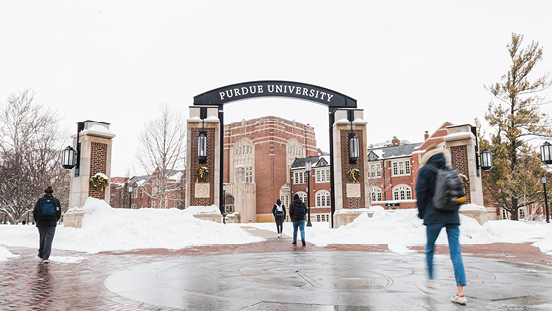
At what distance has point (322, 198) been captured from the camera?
5081 cm

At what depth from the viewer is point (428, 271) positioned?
14.9 feet

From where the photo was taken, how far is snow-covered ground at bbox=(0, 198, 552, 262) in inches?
460

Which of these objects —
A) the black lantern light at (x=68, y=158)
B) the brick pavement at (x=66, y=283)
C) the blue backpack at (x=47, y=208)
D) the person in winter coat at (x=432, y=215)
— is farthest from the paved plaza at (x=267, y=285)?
the black lantern light at (x=68, y=158)

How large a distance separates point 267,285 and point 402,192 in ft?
147

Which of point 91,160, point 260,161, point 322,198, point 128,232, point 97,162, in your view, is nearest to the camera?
point 128,232

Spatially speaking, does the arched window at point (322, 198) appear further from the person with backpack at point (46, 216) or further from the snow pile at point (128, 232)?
the person with backpack at point (46, 216)

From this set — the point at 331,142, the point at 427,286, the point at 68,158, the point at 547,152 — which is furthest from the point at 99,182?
the point at 547,152

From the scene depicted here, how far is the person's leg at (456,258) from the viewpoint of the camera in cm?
397

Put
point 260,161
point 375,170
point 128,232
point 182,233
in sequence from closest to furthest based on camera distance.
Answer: point 128,232 → point 182,233 → point 375,170 → point 260,161

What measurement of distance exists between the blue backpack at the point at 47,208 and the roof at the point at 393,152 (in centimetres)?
4357

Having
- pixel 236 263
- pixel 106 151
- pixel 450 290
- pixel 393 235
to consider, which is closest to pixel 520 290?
pixel 450 290

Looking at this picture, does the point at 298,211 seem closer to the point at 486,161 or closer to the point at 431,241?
the point at 431,241

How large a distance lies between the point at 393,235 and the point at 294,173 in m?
40.7

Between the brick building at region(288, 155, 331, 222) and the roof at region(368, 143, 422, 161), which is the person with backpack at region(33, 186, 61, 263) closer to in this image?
the brick building at region(288, 155, 331, 222)
